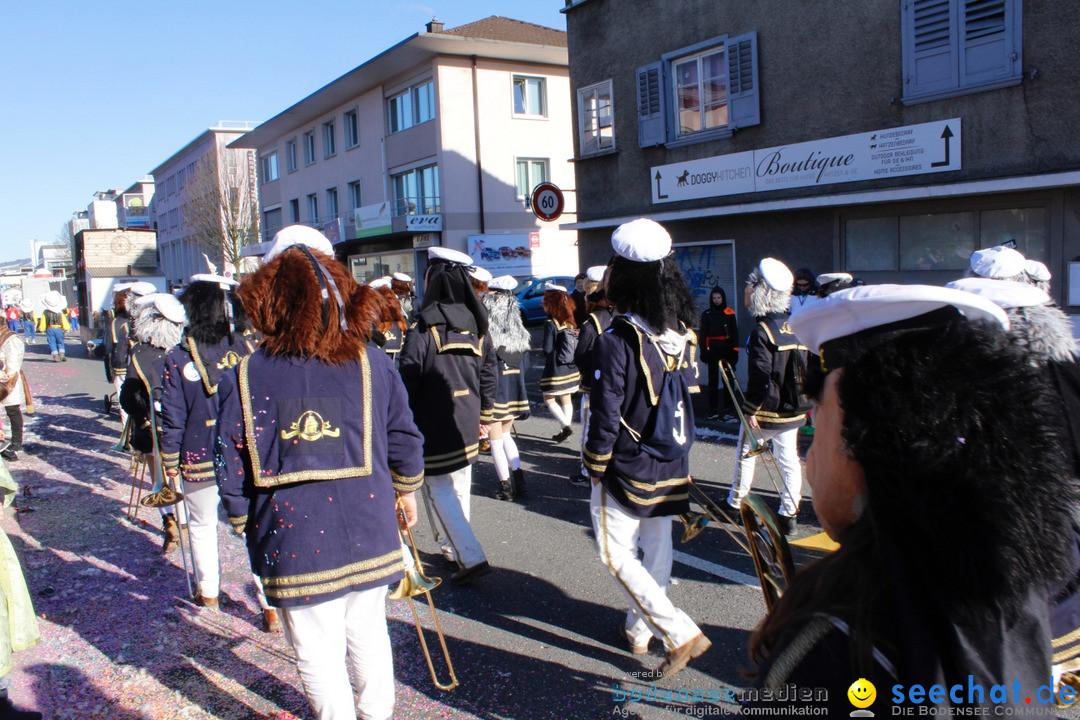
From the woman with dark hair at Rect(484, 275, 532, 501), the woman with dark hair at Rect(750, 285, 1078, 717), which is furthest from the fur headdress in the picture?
the woman with dark hair at Rect(484, 275, 532, 501)

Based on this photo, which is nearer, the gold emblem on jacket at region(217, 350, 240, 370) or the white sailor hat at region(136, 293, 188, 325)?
the gold emblem on jacket at region(217, 350, 240, 370)

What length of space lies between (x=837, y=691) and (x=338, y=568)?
6.62 ft

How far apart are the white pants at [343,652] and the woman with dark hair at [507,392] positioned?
3.59m

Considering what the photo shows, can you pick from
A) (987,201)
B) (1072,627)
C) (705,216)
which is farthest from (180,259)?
(1072,627)

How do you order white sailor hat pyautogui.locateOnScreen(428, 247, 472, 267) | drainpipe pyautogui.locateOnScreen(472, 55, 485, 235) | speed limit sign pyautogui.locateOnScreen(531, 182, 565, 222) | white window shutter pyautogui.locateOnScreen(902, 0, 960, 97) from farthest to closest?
drainpipe pyautogui.locateOnScreen(472, 55, 485, 235) < speed limit sign pyautogui.locateOnScreen(531, 182, 565, 222) < white window shutter pyautogui.locateOnScreen(902, 0, 960, 97) < white sailor hat pyautogui.locateOnScreen(428, 247, 472, 267)

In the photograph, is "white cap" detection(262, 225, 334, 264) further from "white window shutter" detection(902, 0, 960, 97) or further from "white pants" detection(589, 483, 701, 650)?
"white window shutter" detection(902, 0, 960, 97)

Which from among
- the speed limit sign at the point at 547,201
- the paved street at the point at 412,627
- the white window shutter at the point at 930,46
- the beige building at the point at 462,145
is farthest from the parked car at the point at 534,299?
the paved street at the point at 412,627

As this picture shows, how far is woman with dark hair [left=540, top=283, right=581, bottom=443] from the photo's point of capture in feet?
28.4

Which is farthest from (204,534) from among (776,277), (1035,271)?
(1035,271)

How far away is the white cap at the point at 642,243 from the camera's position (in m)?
3.77

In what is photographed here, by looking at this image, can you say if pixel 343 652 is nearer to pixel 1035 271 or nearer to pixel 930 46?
pixel 1035 271

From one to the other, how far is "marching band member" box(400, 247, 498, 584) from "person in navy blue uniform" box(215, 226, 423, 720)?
194cm

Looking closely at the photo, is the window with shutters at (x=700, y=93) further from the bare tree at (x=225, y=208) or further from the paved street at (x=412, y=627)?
the bare tree at (x=225, y=208)

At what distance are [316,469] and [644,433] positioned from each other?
1.65m
